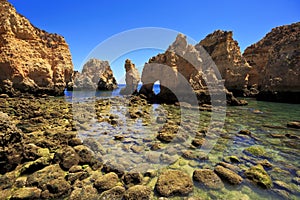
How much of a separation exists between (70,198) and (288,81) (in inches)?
1330

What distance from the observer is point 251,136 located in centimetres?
934

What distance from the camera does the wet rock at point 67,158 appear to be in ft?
17.2

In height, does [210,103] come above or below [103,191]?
above

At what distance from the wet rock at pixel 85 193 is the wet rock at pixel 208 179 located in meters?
3.16

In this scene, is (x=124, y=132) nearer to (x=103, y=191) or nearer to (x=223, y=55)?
(x=103, y=191)

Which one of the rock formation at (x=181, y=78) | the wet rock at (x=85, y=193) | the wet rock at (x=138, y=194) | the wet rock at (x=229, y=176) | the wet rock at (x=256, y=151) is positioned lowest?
the wet rock at (x=85, y=193)

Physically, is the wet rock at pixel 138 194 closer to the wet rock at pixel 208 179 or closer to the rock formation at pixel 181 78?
the wet rock at pixel 208 179

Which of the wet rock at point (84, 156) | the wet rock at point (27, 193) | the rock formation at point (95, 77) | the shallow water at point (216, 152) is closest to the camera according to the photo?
the wet rock at point (27, 193)

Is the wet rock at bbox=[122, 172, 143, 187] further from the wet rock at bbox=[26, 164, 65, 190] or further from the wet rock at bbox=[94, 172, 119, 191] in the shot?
the wet rock at bbox=[26, 164, 65, 190]

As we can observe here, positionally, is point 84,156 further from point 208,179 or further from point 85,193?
point 208,179

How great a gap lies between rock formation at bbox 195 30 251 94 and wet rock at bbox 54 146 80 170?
127 feet

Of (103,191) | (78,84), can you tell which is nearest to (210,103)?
(103,191)

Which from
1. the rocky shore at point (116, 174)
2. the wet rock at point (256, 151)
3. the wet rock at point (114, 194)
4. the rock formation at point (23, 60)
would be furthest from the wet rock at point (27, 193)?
the rock formation at point (23, 60)

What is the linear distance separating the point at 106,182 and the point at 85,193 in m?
0.64
